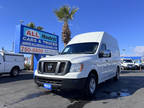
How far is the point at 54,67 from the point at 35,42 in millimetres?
7121

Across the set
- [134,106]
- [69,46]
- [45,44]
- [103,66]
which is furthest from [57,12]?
[134,106]

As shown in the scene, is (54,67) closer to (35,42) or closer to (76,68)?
(76,68)

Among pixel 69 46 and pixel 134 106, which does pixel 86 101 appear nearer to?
pixel 134 106

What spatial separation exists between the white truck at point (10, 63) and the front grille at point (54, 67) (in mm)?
7414

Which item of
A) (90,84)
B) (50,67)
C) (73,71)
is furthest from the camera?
(90,84)

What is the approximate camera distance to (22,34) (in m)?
9.86

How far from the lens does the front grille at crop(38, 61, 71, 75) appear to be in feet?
14.5

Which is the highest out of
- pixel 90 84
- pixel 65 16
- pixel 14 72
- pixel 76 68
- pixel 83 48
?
pixel 65 16

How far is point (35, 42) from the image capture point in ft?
36.6

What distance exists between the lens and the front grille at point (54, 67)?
4.42m

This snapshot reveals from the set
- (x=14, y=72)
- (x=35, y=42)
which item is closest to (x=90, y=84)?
(x=35, y=42)

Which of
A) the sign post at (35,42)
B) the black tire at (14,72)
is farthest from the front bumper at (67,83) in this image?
the black tire at (14,72)

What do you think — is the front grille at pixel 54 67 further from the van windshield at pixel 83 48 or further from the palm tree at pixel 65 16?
the palm tree at pixel 65 16

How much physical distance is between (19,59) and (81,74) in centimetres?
1006
